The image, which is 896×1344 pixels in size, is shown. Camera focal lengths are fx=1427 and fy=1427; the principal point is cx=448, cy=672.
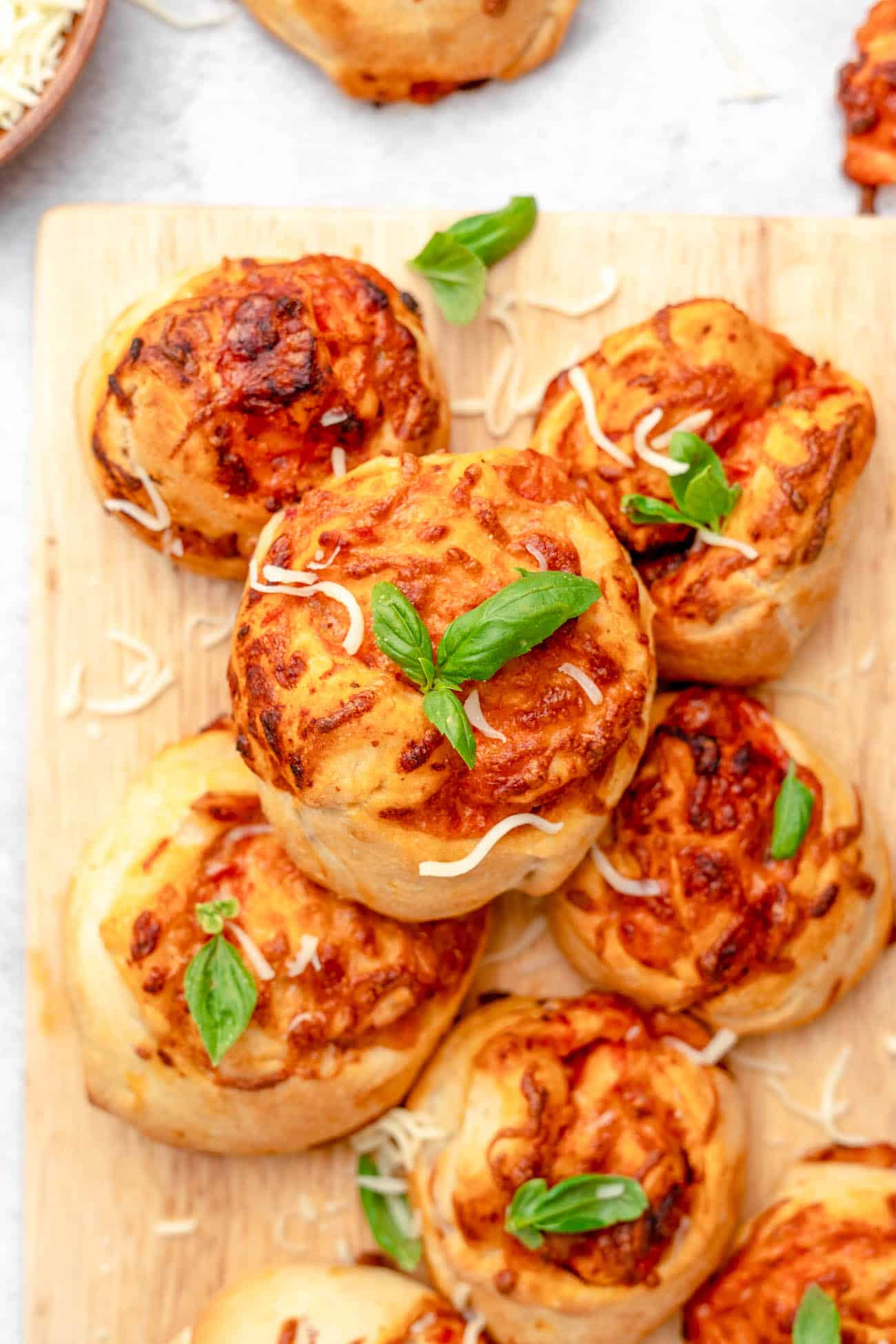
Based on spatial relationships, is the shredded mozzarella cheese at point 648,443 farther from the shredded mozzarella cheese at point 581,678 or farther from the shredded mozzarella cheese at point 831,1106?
the shredded mozzarella cheese at point 831,1106

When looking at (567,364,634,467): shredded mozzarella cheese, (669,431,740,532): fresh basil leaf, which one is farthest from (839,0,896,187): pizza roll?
(669,431,740,532): fresh basil leaf

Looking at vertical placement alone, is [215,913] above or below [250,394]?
below

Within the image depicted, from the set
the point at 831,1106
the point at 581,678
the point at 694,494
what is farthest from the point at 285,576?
the point at 831,1106

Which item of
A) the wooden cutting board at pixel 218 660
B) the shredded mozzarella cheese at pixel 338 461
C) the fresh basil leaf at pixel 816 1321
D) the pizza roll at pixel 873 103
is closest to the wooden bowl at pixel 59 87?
the wooden cutting board at pixel 218 660

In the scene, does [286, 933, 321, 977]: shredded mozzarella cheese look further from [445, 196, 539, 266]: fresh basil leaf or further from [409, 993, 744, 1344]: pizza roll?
[445, 196, 539, 266]: fresh basil leaf

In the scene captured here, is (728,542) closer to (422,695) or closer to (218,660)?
(422,695)

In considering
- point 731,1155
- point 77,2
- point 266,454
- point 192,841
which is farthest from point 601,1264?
point 77,2
